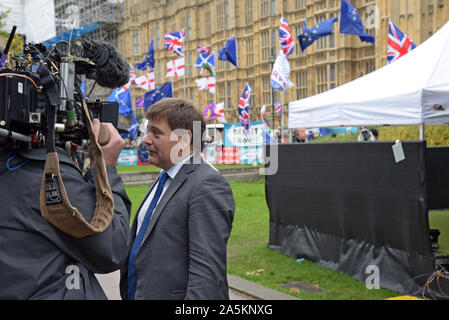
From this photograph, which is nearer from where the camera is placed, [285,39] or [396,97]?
[396,97]

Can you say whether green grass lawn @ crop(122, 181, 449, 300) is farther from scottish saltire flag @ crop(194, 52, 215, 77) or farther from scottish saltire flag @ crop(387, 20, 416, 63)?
scottish saltire flag @ crop(194, 52, 215, 77)

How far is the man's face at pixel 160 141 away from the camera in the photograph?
7.13ft

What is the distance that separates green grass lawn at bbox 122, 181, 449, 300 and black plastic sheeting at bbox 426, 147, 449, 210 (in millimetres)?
197

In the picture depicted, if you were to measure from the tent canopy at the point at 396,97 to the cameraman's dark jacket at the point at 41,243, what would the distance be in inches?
162

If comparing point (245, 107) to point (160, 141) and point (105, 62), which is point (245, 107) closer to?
point (160, 141)

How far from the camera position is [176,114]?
2.16 m

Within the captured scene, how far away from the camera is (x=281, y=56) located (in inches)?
713

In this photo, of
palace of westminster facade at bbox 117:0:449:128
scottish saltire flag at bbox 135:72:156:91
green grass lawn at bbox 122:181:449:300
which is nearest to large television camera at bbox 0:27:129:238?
green grass lawn at bbox 122:181:449:300

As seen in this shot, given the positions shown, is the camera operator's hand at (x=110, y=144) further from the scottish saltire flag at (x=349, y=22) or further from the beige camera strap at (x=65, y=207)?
the scottish saltire flag at (x=349, y=22)

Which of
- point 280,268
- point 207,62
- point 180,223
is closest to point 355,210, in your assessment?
point 280,268

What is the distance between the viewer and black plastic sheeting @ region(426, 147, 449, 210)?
8359mm

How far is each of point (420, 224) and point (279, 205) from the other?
7.33ft

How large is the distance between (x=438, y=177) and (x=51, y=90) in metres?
8.34

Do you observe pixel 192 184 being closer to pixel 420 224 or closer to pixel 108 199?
pixel 108 199
